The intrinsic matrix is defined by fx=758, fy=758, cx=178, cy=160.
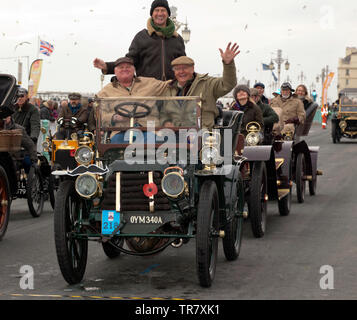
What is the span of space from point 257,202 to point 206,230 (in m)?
3.07

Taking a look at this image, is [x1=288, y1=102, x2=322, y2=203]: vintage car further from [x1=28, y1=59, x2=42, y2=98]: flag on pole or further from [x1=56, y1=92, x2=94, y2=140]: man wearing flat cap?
[x1=28, y1=59, x2=42, y2=98]: flag on pole

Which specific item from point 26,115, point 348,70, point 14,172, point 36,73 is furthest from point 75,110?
point 348,70

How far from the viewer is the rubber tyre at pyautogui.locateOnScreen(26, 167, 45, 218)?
36.9ft

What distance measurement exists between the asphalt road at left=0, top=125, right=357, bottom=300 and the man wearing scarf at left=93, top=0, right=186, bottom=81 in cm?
235

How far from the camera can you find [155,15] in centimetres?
946

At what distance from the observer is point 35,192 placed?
1163cm

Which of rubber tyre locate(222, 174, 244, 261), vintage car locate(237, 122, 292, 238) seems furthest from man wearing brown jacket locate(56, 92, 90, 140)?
rubber tyre locate(222, 174, 244, 261)

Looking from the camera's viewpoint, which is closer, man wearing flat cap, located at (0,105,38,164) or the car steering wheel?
the car steering wheel

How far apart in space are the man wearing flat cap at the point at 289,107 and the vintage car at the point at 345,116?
18948 millimetres

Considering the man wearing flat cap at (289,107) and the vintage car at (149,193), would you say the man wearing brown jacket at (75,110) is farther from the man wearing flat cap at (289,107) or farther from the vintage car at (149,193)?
the vintage car at (149,193)

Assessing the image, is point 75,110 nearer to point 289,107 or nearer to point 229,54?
point 289,107
